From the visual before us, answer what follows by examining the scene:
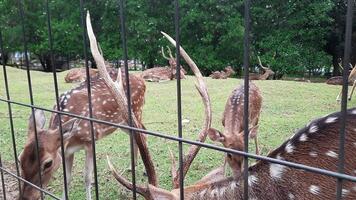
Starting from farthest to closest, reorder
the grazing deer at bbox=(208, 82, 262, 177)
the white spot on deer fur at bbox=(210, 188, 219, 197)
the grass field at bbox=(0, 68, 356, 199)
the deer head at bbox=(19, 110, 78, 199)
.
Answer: the grass field at bbox=(0, 68, 356, 199) → the grazing deer at bbox=(208, 82, 262, 177) → the deer head at bbox=(19, 110, 78, 199) → the white spot on deer fur at bbox=(210, 188, 219, 197)

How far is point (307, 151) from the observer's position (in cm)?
169

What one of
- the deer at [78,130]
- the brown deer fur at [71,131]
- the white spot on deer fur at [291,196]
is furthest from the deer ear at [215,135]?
the white spot on deer fur at [291,196]

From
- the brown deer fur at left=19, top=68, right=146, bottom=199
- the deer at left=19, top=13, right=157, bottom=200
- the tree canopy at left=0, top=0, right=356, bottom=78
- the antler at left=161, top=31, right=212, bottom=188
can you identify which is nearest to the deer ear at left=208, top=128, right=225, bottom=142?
the deer at left=19, top=13, right=157, bottom=200

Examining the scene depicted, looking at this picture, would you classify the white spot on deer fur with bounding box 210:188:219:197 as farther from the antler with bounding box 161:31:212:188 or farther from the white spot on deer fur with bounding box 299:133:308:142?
the white spot on deer fur with bounding box 299:133:308:142

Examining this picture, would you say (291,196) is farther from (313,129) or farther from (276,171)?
(313,129)

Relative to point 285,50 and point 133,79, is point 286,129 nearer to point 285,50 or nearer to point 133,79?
point 133,79

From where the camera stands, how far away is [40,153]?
102 inches

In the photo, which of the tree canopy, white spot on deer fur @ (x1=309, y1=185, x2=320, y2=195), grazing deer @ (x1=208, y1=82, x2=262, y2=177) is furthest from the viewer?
the tree canopy

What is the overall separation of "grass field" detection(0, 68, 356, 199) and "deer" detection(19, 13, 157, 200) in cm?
40

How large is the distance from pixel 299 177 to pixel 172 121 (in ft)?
15.0

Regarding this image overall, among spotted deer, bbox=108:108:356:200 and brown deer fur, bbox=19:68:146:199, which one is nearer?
spotted deer, bbox=108:108:356:200

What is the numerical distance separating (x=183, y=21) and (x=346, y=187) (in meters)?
14.1

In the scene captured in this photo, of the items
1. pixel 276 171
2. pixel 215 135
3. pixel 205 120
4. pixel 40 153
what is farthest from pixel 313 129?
pixel 40 153

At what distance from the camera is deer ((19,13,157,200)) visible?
5.76 ft
